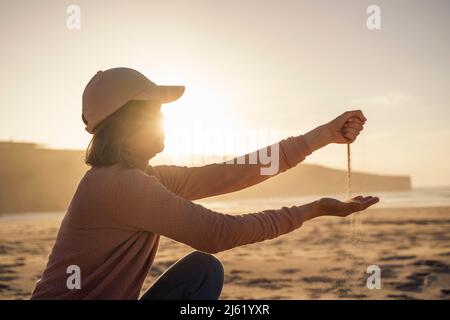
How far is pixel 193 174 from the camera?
2939 millimetres

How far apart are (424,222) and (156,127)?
39.1 ft

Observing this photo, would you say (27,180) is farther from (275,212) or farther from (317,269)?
(275,212)

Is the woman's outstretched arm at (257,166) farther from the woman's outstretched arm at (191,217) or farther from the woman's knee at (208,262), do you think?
the woman's outstretched arm at (191,217)

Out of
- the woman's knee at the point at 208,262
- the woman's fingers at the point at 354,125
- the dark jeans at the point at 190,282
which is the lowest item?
the dark jeans at the point at 190,282

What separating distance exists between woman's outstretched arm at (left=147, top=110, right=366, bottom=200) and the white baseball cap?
639 mm

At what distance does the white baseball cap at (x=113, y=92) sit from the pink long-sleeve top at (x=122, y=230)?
0.76 ft

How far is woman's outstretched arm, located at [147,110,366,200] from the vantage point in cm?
290

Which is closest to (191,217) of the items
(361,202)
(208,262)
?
(208,262)

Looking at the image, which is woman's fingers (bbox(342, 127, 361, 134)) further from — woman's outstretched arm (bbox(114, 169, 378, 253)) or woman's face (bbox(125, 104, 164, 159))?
woman's face (bbox(125, 104, 164, 159))

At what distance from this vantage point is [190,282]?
2.33 meters

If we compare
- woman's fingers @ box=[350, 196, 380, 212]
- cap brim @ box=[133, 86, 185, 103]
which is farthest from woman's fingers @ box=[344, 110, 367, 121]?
cap brim @ box=[133, 86, 185, 103]

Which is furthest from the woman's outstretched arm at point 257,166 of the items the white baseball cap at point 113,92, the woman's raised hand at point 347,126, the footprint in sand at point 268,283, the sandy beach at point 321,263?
the footprint in sand at point 268,283

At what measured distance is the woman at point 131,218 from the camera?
211 centimetres

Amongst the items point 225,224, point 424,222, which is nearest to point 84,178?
point 225,224
